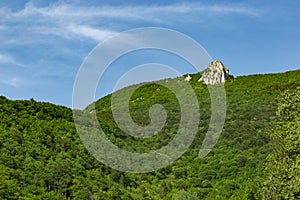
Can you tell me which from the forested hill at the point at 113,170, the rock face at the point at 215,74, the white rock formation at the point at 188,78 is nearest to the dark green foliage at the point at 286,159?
the forested hill at the point at 113,170

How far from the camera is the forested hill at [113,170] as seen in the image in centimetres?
5409

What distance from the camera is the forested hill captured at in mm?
54094

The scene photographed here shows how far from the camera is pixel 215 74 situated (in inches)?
4754

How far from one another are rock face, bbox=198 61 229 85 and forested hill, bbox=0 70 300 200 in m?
25.9

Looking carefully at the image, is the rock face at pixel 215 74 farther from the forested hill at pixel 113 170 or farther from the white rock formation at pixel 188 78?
the forested hill at pixel 113 170

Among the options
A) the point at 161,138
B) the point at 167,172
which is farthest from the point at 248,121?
the point at 167,172

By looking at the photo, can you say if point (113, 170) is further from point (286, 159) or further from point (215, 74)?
point (215, 74)

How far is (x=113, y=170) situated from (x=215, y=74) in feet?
193

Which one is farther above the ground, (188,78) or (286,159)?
(188,78)

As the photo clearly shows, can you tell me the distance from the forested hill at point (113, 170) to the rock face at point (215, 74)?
25.9m

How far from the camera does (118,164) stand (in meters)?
67.9

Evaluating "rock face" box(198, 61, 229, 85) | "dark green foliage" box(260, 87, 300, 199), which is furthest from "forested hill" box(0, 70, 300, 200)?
"rock face" box(198, 61, 229, 85)

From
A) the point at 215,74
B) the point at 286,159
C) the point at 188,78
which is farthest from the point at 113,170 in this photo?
the point at 188,78

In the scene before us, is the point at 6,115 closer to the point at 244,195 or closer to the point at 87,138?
the point at 87,138
